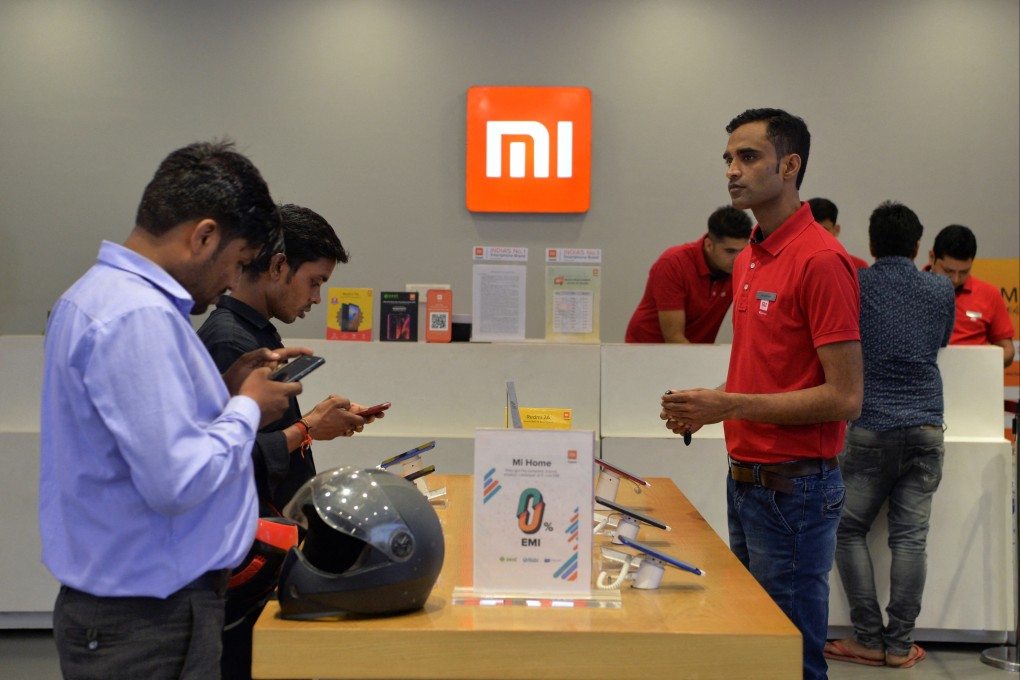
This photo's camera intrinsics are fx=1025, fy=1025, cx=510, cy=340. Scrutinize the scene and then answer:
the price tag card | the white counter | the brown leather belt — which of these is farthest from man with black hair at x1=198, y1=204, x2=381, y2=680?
the white counter

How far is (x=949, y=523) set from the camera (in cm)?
414

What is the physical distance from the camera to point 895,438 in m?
3.92

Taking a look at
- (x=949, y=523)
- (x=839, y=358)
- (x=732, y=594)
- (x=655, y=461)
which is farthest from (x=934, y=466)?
(x=732, y=594)

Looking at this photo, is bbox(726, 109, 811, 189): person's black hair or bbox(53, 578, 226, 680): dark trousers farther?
bbox(726, 109, 811, 189): person's black hair

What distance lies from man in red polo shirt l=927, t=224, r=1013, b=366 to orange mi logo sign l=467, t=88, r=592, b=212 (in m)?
1.94

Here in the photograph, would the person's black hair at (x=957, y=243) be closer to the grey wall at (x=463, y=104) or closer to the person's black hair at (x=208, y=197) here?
the grey wall at (x=463, y=104)

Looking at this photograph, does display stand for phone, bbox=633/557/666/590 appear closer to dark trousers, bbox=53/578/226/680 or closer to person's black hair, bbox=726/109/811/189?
dark trousers, bbox=53/578/226/680

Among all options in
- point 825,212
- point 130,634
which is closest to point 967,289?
point 825,212

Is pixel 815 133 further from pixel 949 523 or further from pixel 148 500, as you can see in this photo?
pixel 148 500

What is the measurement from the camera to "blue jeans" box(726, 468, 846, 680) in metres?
2.36

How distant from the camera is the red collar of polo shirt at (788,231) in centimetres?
247

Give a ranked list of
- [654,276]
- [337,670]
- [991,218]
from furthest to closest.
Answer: [991,218] → [654,276] → [337,670]

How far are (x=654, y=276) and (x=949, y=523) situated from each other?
157cm

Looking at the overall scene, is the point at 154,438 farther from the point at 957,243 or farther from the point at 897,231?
the point at 957,243
